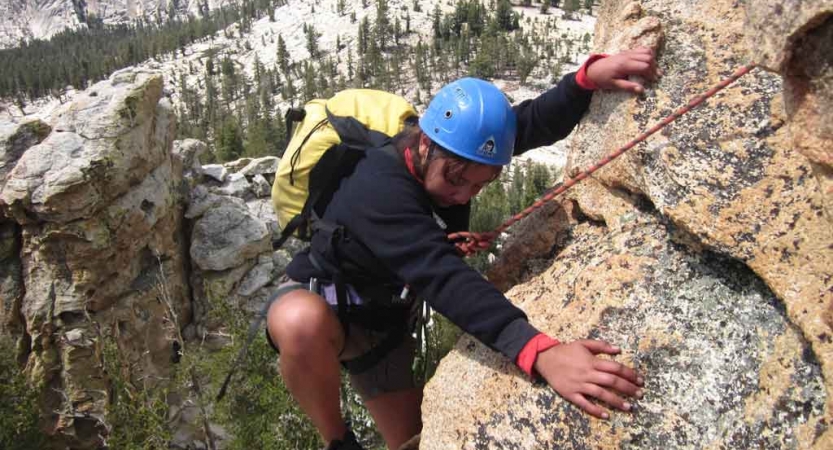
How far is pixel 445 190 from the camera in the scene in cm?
263

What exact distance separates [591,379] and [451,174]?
1.05 m

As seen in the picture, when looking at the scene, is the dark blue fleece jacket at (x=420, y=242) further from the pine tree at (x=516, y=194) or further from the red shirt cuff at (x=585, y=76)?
the pine tree at (x=516, y=194)

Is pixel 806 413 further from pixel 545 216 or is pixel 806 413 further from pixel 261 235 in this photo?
pixel 261 235

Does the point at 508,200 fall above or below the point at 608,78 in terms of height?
below

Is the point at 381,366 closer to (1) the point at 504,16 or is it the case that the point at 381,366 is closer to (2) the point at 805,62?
(2) the point at 805,62

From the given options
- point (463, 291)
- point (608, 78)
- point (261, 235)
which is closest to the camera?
point (463, 291)

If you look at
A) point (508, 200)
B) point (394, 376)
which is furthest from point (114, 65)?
point (394, 376)

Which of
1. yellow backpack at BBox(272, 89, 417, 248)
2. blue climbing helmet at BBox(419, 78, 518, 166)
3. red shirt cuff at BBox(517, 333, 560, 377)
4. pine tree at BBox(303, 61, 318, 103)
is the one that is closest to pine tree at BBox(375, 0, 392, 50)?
pine tree at BBox(303, 61, 318, 103)

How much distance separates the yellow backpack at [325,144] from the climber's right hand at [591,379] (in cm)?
138

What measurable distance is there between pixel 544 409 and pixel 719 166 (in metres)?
1.10

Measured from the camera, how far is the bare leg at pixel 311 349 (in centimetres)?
270

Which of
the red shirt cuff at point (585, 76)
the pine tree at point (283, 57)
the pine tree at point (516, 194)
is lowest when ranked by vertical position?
the pine tree at point (283, 57)

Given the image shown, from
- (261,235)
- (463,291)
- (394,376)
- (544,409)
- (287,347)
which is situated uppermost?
(463,291)

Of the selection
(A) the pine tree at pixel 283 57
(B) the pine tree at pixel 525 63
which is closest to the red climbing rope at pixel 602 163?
(B) the pine tree at pixel 525 63
